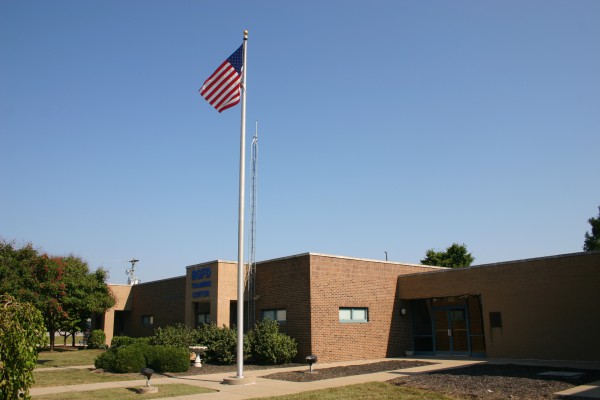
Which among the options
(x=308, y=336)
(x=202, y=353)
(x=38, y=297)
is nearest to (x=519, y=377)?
(x=308, y=336)

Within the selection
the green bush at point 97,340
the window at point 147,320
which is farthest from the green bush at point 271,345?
the green bush at point 97,340

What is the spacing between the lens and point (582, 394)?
12797mm

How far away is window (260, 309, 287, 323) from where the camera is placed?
82.4 ft

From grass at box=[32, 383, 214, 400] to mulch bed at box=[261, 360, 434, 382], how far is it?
3.51 m

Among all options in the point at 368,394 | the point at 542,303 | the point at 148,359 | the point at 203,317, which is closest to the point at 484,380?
the point at 368,394

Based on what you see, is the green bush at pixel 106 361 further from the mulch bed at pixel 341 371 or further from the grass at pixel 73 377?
the mulch bed at pixel 341 371

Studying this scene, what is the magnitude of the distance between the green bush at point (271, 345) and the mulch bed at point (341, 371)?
2596 millimetres

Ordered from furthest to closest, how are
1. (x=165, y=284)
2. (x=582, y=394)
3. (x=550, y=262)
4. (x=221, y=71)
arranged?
(x=165, y=284) → (x=550, y=262) → (x=221, y=71) → (x=582, y=394)

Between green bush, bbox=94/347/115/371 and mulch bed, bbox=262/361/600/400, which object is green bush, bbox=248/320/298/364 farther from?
green bush, bbox=94/347/115/371

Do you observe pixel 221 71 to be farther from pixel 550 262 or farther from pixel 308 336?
pixel 550 262

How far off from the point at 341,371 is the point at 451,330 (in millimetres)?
8399

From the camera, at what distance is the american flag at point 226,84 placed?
18438 mm

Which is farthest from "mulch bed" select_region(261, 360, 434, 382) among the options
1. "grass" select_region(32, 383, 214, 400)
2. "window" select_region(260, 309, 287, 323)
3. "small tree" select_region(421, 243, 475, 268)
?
"small tree" select_region(421, 243, 475, 268)

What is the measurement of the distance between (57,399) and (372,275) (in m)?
15.9
